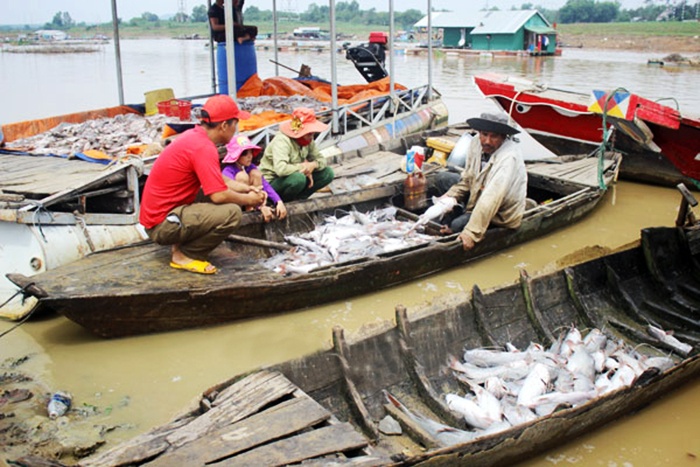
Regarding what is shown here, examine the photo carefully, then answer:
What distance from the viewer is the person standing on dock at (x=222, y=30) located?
38.2ft

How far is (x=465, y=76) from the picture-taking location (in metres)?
32.2

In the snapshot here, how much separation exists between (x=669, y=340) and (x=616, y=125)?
16.8 ft

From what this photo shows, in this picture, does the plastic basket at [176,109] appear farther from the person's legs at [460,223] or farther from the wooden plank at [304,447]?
the wooden plank at [304,447]

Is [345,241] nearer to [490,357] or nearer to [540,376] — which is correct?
[490,357]

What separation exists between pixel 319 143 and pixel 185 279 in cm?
536

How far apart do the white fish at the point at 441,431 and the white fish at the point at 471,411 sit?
172mm

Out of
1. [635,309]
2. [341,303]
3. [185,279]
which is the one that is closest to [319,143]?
[341,303]

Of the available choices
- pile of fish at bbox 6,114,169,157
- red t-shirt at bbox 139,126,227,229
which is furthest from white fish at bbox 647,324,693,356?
pile of fish at bbox 6,114,169,157

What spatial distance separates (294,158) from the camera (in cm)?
743

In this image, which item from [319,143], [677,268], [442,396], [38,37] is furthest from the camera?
[38,37]

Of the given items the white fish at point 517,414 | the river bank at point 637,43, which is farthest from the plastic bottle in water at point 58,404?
the river bank at point 637,43

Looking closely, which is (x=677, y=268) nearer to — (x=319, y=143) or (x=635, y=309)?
(x=635, y=309)

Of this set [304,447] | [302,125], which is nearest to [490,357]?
[304,447]

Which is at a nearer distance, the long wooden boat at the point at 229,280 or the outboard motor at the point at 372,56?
the long wooden boat at the point at 229,280
